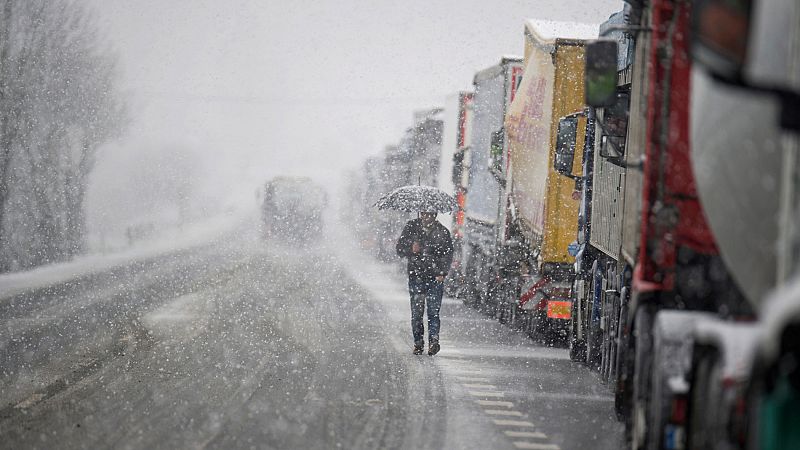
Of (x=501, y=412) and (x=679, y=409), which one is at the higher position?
(x=679, y=409)

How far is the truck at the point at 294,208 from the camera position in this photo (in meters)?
51.3

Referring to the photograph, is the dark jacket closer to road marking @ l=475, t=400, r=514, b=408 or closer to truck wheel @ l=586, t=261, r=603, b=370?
truck wheel @ l=586, t=261, r=603, b=370

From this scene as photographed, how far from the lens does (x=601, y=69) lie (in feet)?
22.8

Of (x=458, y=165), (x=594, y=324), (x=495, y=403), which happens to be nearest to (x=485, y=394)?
(x=495, y=403)

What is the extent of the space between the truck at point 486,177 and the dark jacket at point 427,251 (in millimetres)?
4523

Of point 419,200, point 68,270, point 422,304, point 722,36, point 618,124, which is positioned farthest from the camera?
point 68,270

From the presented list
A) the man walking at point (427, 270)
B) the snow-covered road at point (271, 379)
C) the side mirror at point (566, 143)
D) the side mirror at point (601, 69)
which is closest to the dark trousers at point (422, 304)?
the man walking at point (427, 270)

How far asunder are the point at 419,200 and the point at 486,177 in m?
6.14

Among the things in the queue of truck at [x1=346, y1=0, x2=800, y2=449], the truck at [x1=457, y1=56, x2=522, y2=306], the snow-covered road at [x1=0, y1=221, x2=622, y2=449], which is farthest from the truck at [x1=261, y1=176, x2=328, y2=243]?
the queue of truck at [x1=346, y1=0, x2=800, y2=449]

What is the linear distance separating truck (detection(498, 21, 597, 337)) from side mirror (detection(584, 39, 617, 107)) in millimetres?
6643

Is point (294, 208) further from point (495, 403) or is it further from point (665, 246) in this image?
point (665, 246)

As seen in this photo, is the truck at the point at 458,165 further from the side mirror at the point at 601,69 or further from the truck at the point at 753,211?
the truck at the point at 753,211

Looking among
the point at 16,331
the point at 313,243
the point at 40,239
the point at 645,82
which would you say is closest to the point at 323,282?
the point at 40,239

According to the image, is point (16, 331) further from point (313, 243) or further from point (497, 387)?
point (313, 243)
